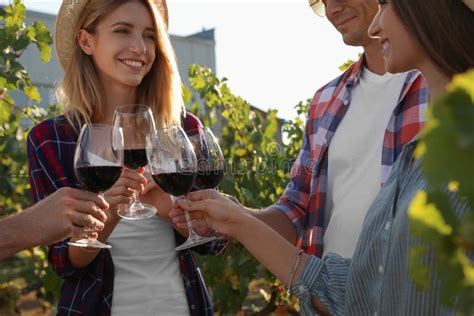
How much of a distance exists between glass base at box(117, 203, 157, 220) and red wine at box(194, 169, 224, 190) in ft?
0.60

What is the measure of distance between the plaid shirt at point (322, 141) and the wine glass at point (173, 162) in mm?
610

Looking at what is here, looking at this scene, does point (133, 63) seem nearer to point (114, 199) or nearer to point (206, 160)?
point (206, 160)

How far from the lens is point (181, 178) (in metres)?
2.29

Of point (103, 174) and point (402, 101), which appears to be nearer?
point (103, 174)

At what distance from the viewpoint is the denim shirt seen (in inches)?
64.5

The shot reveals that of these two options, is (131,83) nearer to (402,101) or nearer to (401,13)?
(402,101)

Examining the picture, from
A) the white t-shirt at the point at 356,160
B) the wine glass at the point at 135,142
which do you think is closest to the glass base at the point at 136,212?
the wine glass at the point at 135,142

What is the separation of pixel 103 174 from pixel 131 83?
721 millimetres

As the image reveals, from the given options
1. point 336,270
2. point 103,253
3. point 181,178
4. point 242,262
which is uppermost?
point 181,178

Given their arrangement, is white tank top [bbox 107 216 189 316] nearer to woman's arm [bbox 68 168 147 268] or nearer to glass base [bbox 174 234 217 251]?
woman's arm [bbox 68 168 147 268]

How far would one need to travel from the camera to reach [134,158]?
2430 mm

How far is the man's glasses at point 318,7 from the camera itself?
3.05 metres

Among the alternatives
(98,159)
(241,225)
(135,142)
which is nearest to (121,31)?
(135,142)

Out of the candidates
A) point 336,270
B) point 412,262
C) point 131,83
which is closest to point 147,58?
point 131,83
